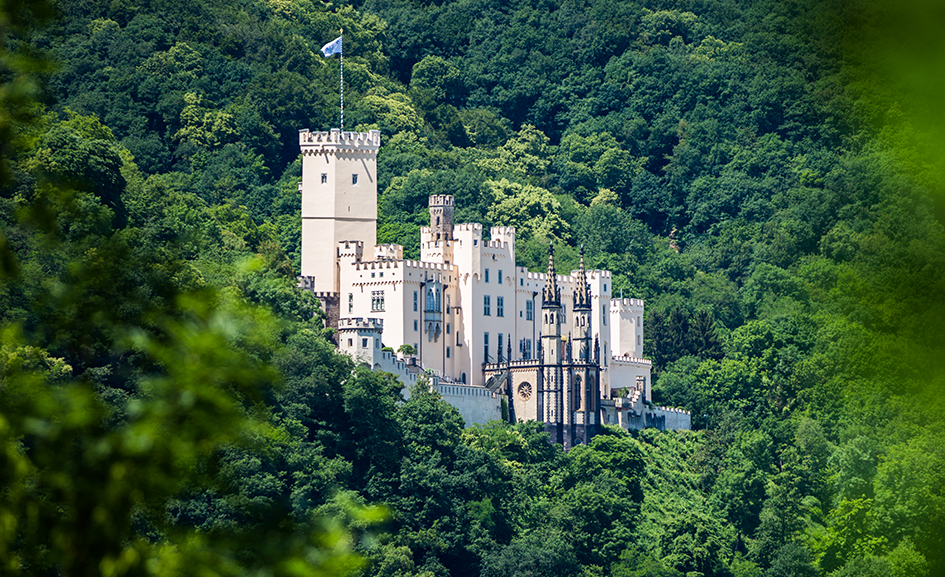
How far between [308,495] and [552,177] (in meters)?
63.8

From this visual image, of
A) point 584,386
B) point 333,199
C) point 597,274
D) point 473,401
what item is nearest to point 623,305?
point 597,274

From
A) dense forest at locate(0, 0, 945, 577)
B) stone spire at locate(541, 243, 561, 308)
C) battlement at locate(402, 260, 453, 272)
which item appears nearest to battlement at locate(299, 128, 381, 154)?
dense forest at locate(0, 0, 945, 577)

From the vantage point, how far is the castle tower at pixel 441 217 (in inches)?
2863

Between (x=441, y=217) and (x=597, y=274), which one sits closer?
(x=441, y=217)

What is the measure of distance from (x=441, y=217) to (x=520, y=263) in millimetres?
15747

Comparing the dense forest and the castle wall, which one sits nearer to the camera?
the dense forest

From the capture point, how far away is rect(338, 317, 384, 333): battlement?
2530 inches

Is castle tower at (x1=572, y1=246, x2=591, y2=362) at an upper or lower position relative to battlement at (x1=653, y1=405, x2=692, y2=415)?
upper

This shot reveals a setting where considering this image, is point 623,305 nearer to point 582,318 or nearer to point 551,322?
point 582,318

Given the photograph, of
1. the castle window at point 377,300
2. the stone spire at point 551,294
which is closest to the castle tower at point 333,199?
the castle window at point 377,300

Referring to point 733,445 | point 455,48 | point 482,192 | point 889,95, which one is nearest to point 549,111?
point 455,48

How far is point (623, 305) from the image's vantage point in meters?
80.1

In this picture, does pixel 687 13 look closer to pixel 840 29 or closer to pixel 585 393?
pixel 585 393

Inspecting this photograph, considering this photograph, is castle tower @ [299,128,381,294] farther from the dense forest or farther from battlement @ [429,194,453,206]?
the dense forest
